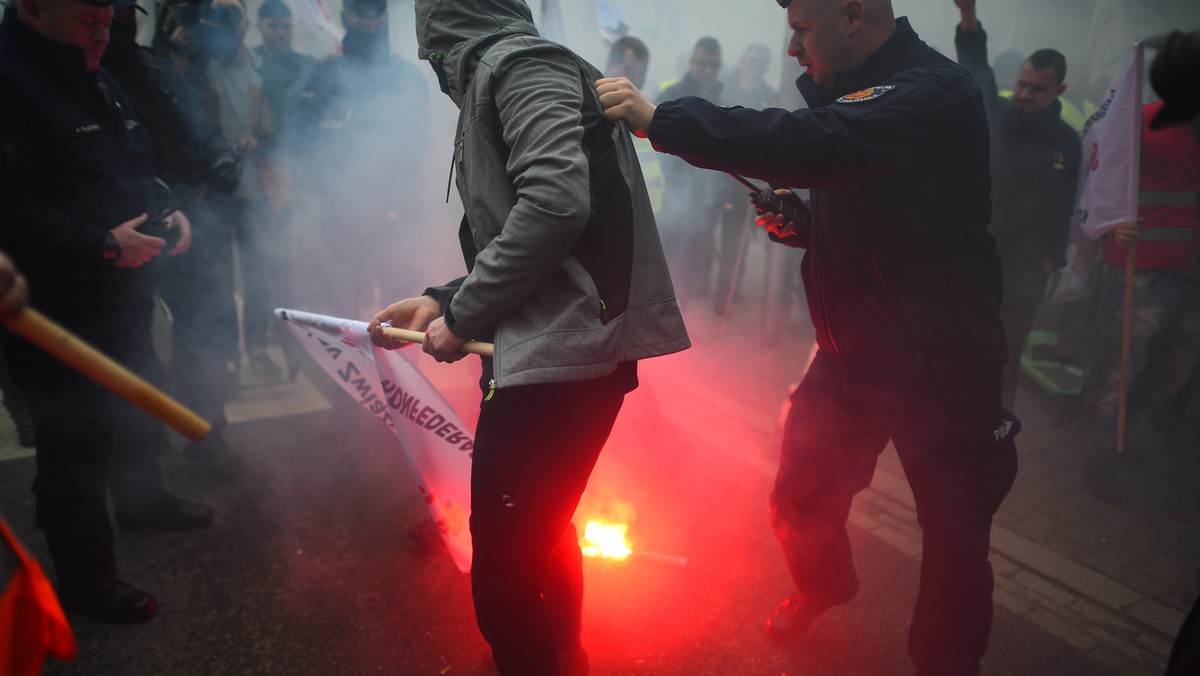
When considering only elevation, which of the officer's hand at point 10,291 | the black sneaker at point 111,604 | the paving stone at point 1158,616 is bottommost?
the paving stone at point 1158,616

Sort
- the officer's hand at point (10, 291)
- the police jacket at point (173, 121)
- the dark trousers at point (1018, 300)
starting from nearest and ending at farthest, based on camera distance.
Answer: the officer's hand at point (10, 291), the police jacket at point (173, 121), the dark trousers at point (1018, 300)

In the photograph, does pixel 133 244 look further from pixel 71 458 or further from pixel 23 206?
pixel 71 458

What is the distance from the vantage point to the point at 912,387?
89.3 inches

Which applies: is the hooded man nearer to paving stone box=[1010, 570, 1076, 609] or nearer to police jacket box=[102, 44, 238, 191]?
police jacket box=[102, 44, 238, 191]

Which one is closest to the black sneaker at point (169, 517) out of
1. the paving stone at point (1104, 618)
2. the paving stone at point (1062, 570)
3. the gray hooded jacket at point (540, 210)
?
the gray hooded jacket at point (540, 210)

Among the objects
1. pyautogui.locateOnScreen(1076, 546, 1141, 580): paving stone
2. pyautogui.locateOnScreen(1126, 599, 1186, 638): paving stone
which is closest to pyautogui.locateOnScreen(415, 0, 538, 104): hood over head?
pyautogui.locateOnScreen(1126, 599, 1186, 638): paving stone

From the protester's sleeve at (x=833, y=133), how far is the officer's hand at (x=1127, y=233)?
2757 millimetres

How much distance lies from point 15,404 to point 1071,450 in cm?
676

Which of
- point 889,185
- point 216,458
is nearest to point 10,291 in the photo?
point 889,185

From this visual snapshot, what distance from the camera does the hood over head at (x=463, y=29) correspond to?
6.37 feet

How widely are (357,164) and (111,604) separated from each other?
3.16m

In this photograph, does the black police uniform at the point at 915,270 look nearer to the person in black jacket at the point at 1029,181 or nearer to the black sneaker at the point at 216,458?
the person in black jacket at the point at 1029,181

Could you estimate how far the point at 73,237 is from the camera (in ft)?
8.18

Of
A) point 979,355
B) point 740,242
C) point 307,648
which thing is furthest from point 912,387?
point 740,242
